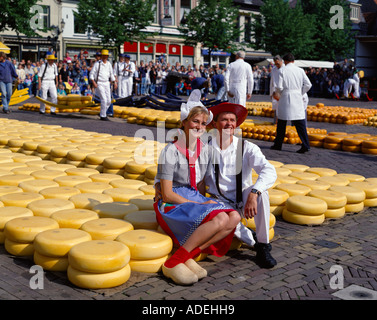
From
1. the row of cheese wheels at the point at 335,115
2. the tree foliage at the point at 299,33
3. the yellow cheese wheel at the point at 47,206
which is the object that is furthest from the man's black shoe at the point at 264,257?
the tree foliage at the point at 299,33

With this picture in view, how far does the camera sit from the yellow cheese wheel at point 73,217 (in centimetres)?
379

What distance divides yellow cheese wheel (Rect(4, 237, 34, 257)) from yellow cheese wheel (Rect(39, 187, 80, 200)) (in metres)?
0.88

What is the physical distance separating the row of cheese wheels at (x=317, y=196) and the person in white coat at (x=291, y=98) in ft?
9.92

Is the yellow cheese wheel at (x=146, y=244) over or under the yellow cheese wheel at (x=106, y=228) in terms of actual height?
under

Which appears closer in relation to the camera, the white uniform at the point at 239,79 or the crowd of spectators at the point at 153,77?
the white uniform at the point at 239,79

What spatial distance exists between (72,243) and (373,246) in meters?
2.58

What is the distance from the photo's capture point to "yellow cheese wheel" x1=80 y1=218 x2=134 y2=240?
357 cm

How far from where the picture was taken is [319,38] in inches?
1828

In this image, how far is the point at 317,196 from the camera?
504cm

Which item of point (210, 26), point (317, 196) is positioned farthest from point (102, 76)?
point (210, 26)

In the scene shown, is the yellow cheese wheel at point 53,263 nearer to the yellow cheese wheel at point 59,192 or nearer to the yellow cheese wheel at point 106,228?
the yellow cheese wheel at point 106,228

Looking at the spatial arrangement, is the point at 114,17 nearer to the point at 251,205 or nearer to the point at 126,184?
the point at 126,184

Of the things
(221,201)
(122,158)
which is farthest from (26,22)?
(221,201)
